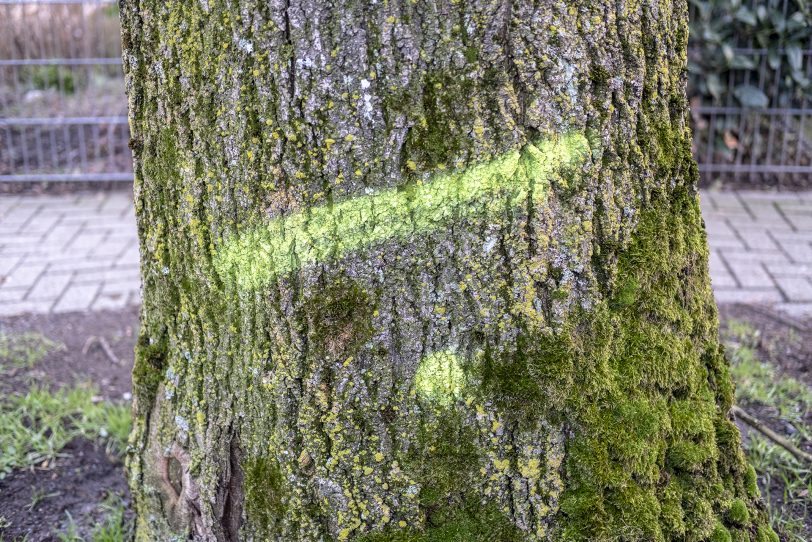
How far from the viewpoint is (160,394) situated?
187 cm

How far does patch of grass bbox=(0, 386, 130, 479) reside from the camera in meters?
2.68

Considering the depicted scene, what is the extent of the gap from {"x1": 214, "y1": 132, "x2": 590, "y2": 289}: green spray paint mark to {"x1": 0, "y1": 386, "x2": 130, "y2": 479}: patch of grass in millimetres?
1602

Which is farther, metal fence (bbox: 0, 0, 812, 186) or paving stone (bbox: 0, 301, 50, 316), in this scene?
metal fence (bbox: 0, 0, 812, 186)

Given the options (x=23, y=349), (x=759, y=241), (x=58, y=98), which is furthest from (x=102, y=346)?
(x=58, y=98)

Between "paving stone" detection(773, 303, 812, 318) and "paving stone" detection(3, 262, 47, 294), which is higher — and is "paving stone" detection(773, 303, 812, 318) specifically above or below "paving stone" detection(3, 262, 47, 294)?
below

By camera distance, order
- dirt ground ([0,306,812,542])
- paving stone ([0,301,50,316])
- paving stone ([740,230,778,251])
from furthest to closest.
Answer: paving stone ([740,230,778,251]), paving stone ([0,301,50,316]), dirt ground ([0,306,812,542])

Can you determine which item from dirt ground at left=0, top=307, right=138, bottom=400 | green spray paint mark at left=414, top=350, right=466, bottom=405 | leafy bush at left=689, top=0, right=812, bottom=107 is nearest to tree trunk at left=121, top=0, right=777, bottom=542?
green spray paint mark at left=414, top=350, right=466, bottom=405

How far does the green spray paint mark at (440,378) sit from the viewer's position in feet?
5.03

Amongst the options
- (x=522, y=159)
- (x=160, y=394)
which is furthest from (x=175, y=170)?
(x=522, y=159)

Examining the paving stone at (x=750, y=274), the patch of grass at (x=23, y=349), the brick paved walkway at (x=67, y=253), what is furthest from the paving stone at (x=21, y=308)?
the paving stone at (x=750, y=274)

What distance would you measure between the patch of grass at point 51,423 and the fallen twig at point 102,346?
1.41ft

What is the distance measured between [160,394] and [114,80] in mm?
6799

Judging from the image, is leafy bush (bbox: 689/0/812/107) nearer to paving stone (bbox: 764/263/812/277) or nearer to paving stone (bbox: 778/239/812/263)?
paving stone (bbox: 778/239/812/263)

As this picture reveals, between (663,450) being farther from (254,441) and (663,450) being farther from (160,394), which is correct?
(160,394)
